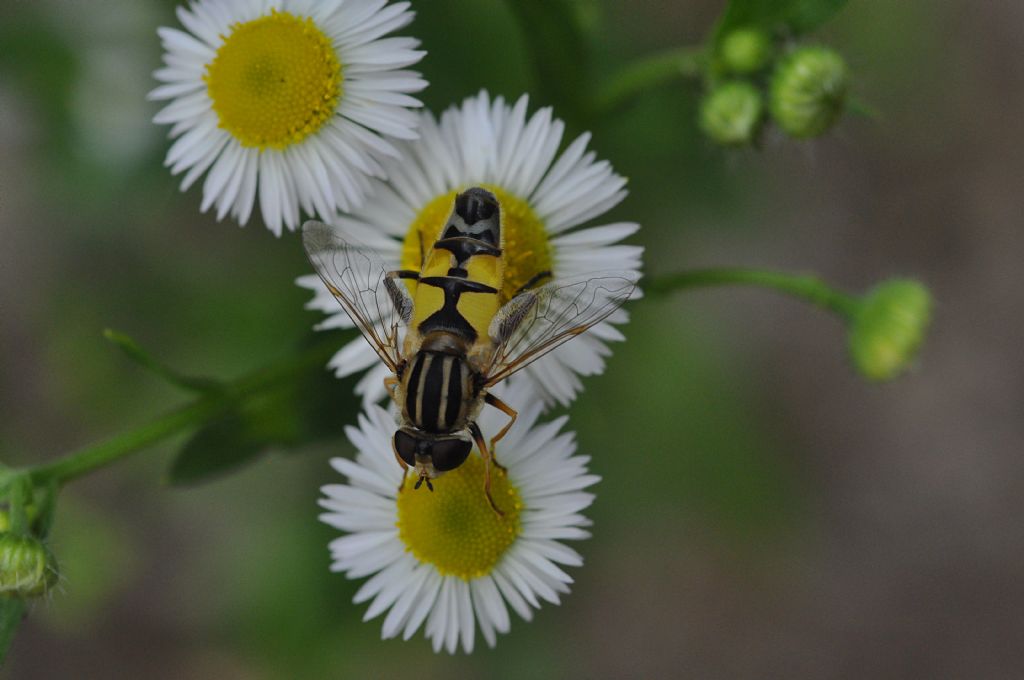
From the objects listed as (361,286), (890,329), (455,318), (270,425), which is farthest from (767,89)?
(270,425)

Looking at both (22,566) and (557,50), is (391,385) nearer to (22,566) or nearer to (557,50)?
(22,566)

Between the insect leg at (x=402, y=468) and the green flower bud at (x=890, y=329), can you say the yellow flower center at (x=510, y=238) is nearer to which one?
the insect leg at (x=402, y=468)

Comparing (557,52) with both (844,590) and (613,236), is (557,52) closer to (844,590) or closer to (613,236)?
(613,236)

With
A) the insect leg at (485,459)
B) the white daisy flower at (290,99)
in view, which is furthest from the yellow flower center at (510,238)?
the insect leg at (485,459)

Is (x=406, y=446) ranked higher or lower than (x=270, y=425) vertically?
lower

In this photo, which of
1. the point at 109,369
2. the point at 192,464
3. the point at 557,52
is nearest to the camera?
the point at 192,464

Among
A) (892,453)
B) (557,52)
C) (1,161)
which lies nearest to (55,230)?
(1,161)
